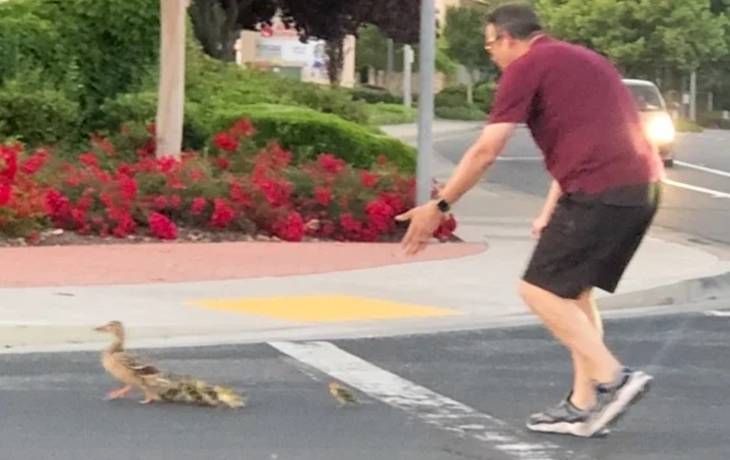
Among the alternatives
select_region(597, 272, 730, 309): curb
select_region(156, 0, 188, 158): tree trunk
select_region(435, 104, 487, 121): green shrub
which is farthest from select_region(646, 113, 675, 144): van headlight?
select_region(435, 104, 487, 121): green shrub

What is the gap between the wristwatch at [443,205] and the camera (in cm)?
708

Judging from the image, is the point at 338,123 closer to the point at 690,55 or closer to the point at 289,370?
the point at 289,370

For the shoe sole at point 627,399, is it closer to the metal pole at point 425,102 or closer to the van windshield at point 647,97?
the metal pole at point 425,102

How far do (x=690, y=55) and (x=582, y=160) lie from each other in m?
64.8

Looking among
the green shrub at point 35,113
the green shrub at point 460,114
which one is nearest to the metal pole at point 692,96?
the green shrub at point 460,114

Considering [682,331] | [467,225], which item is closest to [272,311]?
[682,331]

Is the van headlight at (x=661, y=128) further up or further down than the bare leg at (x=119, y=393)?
further up

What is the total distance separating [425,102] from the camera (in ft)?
54.2

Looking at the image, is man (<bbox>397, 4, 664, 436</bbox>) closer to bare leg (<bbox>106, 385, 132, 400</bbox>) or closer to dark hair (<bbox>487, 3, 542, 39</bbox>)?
dark hair (<bbox>487, 3, 542, 39</bbox>)

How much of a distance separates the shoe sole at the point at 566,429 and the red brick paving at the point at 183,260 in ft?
15.8

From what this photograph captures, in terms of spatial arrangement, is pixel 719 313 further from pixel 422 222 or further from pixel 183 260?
pixel 422 222

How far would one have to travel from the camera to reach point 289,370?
917cm

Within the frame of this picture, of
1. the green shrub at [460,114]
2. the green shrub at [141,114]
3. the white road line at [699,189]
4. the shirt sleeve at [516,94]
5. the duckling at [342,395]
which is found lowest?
the green shrub at [460,114]

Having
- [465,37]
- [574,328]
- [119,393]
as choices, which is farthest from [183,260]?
[465,37]
